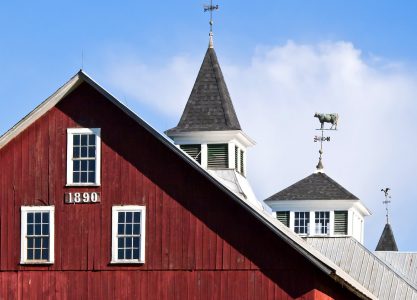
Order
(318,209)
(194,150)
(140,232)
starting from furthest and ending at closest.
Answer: (318,209)
(194,150)
(140,232)

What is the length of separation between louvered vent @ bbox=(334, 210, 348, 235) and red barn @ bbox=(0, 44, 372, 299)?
2108 cm

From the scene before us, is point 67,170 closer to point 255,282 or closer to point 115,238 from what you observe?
point 115,238

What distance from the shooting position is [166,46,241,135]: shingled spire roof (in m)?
62.8

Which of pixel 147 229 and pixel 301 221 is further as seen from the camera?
pixel 301 221

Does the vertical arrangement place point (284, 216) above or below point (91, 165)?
below

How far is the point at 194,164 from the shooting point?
4503cm

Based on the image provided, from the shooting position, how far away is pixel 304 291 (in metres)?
44.3

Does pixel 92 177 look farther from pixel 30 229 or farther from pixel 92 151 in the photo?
pixel 30 229

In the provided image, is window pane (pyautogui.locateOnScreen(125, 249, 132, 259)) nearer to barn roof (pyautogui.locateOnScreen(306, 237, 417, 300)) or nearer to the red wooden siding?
the red wooden siding

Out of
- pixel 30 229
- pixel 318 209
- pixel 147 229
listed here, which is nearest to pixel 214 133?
pixel 318 209

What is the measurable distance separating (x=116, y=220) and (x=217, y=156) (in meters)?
16.2

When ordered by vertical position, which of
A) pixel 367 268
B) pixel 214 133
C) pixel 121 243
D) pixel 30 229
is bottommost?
pixel 367 268

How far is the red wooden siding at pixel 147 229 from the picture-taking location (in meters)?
44.8

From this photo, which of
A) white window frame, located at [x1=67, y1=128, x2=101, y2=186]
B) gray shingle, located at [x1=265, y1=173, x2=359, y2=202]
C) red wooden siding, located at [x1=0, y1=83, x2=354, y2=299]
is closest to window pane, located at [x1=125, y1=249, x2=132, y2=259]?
red wooden siding, located at [x1=0, y1=83, x2=354, y2=299]
